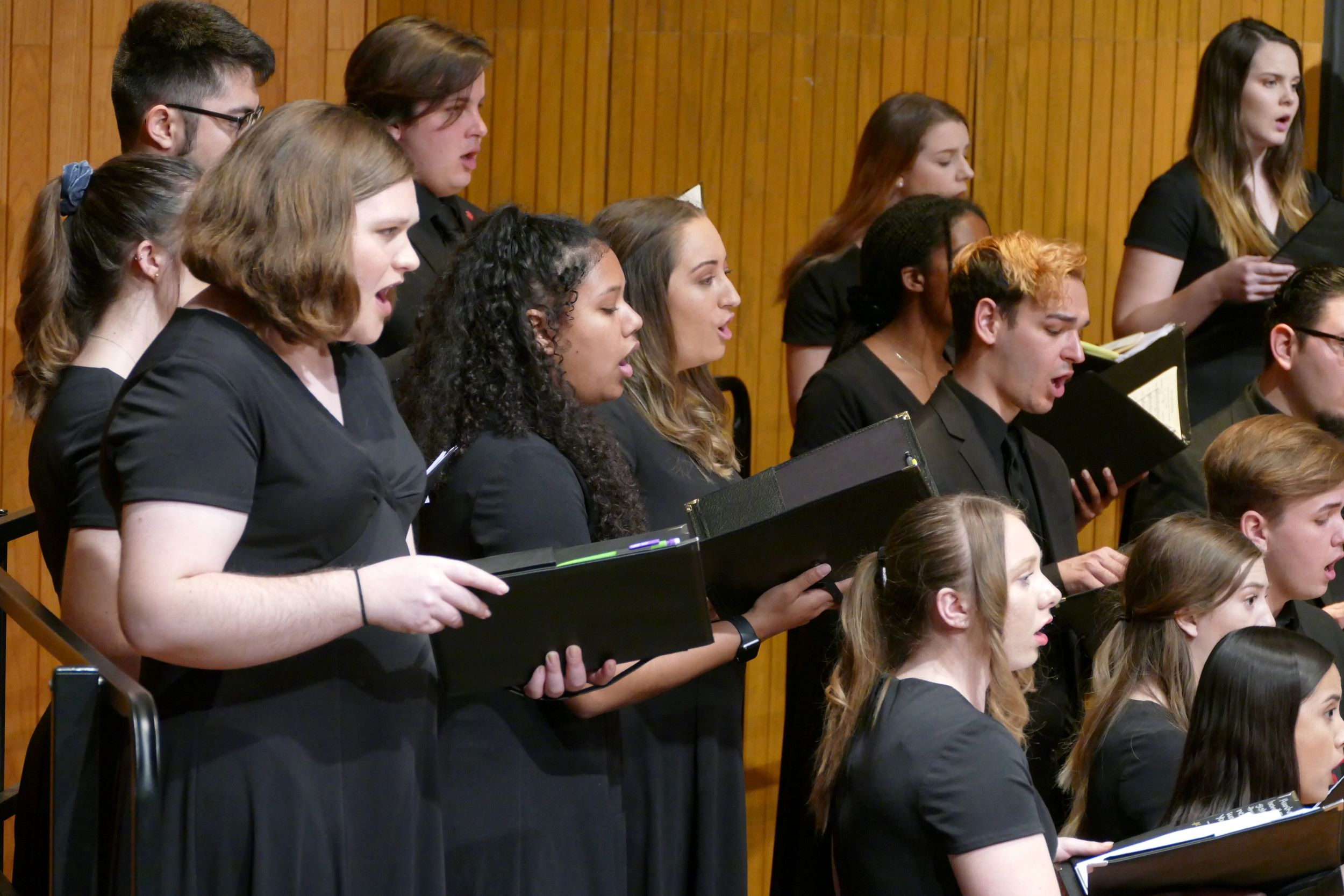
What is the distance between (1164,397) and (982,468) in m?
0.55

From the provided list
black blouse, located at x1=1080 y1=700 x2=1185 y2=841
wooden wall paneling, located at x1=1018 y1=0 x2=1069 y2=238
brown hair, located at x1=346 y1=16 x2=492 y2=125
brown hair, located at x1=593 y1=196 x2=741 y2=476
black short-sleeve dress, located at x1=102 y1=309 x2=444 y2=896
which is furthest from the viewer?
wooden wall paneling, located at x1=1018 y1=0 x2=1069 y2=238

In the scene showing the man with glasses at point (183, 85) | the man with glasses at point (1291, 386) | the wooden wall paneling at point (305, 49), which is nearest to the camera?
→ the man with glasses at point (183, 85)

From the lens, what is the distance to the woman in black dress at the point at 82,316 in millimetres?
2092

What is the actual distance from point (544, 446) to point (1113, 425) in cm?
138

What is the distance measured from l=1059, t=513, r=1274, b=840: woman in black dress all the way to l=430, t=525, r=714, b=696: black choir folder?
826 millimetres

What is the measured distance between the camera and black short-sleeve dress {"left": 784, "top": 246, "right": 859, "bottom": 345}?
381 cm

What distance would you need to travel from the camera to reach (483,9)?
4.65 metres

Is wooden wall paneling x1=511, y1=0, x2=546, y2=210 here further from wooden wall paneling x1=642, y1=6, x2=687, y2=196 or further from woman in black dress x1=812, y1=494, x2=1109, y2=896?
woman in black dress x1=812, y1=494, x2=1109, y2=896

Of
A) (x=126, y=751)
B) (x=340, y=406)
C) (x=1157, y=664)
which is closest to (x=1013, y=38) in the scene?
(x=1157, y=664)

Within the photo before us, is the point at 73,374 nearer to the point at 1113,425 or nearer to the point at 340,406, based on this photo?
the point at 340,406

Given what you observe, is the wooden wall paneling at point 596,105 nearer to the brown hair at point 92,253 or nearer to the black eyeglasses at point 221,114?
the black eyeglasses at point 221,114

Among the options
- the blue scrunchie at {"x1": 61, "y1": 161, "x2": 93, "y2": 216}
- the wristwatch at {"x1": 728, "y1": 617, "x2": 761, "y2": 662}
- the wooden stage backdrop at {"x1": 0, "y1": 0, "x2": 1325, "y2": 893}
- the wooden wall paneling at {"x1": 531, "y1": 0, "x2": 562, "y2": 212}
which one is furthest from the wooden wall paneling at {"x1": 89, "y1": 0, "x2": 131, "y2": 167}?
the wristwatch at {"x1": 728, "y1": 617, "x2": 761, "y2": 662}

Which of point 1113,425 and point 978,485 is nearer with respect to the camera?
point 978,485

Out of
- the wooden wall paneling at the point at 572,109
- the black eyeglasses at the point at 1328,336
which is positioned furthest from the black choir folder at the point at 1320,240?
the wooden wall paneling at the point at 572,109
